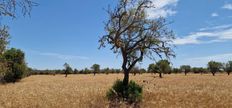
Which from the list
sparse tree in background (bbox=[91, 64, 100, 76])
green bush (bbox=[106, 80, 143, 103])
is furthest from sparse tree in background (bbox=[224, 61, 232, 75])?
green bush (bbox=[106, 80, 143, 103])

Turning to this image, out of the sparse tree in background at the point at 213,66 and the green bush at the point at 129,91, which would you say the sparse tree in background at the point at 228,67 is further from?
the green bush at the point at 129,91

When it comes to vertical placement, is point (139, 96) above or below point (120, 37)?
below

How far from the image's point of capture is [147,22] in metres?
24.7

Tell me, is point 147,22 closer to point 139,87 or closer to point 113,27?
point 113,27

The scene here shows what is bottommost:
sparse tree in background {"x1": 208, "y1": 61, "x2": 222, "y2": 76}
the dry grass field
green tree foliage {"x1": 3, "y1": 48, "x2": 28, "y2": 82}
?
the dry grass field

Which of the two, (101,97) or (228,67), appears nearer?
(101,97)

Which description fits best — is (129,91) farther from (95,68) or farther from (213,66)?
(95,68)

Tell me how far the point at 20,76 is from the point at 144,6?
47.7m

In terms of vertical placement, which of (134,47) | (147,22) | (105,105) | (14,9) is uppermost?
(147,22)

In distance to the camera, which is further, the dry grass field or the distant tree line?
the distant tree line

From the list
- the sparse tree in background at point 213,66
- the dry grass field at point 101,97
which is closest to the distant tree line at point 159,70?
the sparse tree in background at point 213,66


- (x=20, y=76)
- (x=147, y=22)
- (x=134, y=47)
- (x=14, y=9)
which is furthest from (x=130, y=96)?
(x=20, y=76)

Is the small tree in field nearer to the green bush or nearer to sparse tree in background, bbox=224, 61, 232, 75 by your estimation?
sparse tree in background, bbox=224, 61, 232, 75

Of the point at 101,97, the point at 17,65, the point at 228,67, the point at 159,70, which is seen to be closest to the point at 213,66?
the point at 228,67
